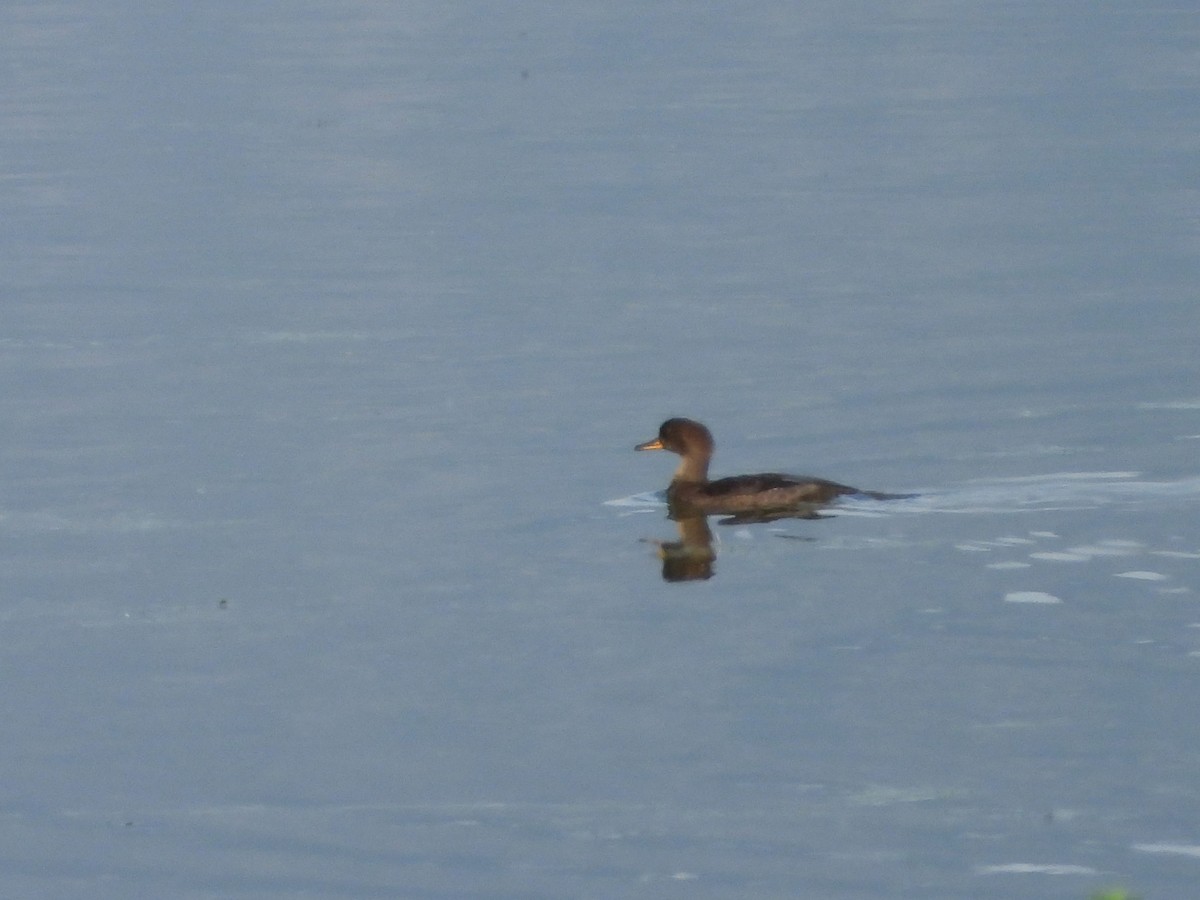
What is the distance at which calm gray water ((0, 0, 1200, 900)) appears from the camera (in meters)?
8.25

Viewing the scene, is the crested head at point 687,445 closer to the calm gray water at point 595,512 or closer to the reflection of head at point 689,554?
the calm gray water at point 595,512

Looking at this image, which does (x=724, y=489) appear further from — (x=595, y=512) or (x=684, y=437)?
(x=595, y=512)

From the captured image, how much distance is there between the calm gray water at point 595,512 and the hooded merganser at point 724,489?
18 cm

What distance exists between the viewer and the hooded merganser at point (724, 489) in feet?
40.5

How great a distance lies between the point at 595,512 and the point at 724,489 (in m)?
0.71

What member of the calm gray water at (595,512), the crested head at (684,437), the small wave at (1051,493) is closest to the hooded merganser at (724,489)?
the crested head at (684,437)

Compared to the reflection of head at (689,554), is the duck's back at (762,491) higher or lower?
higher

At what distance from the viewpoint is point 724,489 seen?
1277cm

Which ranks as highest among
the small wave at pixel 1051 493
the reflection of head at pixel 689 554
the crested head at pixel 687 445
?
the crested head at pixel 687 445

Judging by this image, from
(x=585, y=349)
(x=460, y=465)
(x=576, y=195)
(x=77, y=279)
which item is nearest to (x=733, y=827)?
(x=460, y=465)

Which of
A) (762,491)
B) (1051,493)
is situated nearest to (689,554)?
(762,491)

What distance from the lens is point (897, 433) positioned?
45.7ft

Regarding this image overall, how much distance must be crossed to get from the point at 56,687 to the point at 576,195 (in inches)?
546

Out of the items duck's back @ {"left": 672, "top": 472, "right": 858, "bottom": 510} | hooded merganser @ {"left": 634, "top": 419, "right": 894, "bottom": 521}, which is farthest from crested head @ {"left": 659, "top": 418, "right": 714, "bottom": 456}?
duck's back @ {"left": 672, "top": 472, "right": 858, "bottom": 510}
